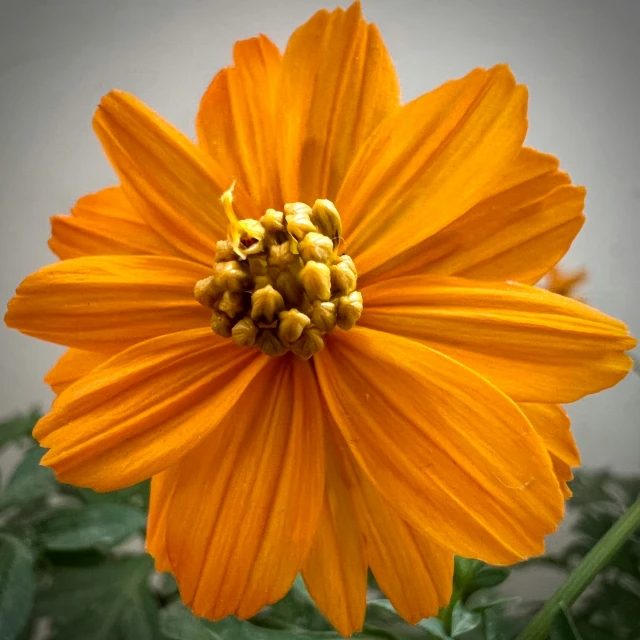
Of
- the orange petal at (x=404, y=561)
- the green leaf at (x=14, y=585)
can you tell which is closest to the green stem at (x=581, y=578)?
the orange petal at (x=404, y=561)

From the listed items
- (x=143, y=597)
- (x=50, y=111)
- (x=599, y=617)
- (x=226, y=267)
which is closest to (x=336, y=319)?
(x=226, y=267)

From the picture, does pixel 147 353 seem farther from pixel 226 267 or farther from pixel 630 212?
pixel 630 212

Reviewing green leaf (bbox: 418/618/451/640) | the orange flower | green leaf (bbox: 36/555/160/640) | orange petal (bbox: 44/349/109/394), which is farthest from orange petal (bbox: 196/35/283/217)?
green leaf (bbox: 36/555/160/640)

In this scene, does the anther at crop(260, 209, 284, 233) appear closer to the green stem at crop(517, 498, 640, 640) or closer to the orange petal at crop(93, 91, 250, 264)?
the orange petal at crop(93, 91, 250, 264)

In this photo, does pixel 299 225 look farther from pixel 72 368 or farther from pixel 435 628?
pixel 435 628

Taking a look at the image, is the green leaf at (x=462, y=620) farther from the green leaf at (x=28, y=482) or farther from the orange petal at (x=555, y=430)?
the green leaf at (x=28, y=482)

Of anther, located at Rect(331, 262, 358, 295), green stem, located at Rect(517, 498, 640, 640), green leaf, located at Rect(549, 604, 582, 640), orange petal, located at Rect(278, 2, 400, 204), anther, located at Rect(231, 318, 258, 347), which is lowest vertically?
green stem, located at Rect(517, 498, 640, 640)
